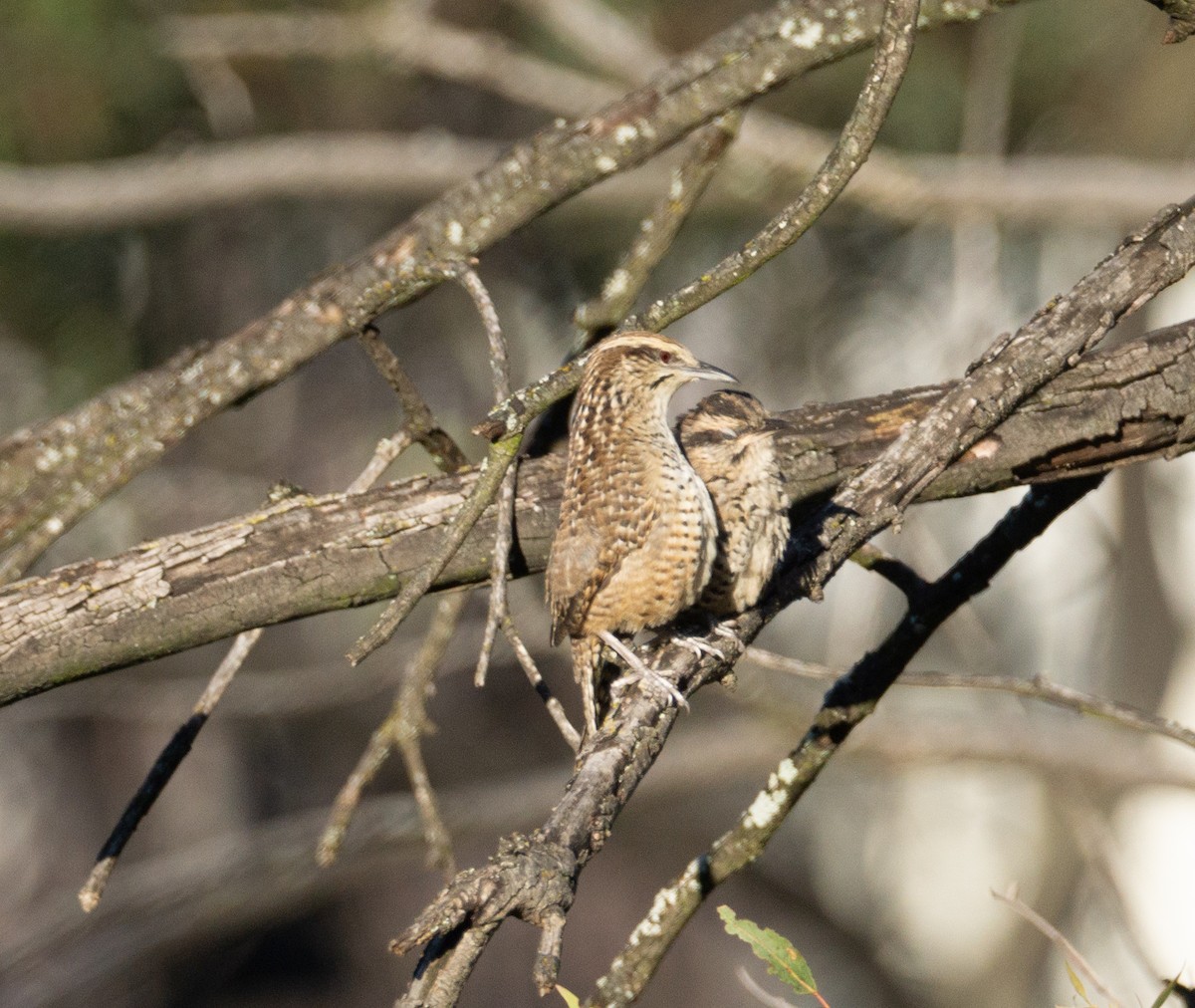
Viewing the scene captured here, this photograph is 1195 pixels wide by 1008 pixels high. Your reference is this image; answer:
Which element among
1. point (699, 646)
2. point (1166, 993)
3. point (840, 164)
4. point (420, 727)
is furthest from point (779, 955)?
point (420, 727)

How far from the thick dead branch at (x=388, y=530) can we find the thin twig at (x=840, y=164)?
59 cm

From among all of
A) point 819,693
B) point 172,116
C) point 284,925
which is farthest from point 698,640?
point 284,925

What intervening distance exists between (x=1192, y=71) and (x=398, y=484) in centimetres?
511

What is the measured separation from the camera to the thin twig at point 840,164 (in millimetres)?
2062

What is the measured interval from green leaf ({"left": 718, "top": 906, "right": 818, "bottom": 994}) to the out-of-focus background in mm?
2830

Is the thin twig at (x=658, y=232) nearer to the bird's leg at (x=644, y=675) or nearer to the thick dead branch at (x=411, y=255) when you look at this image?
the thick dead branch at (x=411, y=255)

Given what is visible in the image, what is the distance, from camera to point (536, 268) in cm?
642

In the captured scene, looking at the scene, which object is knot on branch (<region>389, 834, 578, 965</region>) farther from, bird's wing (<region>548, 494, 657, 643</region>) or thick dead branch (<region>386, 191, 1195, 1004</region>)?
bird's wing (<region>548, 494, 657, 643</region>)

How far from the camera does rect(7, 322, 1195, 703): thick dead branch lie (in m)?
2.33

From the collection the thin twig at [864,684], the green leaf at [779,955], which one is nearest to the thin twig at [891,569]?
the thin twig at [864,684]

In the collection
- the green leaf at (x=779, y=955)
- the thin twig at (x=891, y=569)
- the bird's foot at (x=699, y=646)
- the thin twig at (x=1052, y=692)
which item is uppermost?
the thin twig at (x=891, y=569)

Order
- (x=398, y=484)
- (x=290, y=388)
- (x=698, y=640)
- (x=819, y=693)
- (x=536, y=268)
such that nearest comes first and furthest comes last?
(x=698, y=640)
(x=398, y=484)
(x=819, y=693)
(x=536, y=268)
(x=290, y=388)

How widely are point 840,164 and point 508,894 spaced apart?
129 cm

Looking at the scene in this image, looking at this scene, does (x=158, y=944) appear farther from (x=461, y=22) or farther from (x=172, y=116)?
(x=461, y=22)
